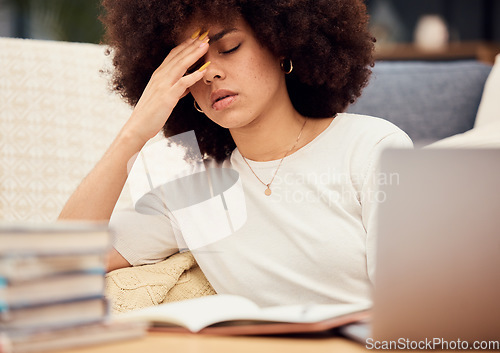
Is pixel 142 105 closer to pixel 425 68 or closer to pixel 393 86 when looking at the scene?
pixel 393 86

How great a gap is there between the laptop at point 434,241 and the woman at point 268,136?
578mm

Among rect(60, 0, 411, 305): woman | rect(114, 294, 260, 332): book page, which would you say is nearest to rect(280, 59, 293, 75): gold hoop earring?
rect(60, 0, 411, 305): woman

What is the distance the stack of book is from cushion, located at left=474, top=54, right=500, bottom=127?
1.36m

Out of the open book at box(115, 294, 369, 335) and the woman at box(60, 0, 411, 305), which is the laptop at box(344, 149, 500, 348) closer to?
the open book at box(115, 294, 369, 335)

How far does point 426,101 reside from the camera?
6.00 ft

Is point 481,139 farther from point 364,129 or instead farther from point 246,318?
point 246,318

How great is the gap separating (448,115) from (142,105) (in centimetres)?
102

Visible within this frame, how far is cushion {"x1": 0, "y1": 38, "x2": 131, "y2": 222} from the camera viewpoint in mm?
Answer: 1674

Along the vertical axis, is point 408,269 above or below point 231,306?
above

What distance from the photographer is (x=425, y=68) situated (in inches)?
74.8

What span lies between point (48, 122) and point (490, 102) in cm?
136

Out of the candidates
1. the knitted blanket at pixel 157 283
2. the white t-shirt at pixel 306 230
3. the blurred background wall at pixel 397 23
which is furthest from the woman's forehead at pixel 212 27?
the blurred background wall at pixel 397 23

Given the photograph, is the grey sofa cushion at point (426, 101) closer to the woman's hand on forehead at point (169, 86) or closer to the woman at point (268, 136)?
the woman at point (268, 136)

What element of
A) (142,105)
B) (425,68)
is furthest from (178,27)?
(425,68)
